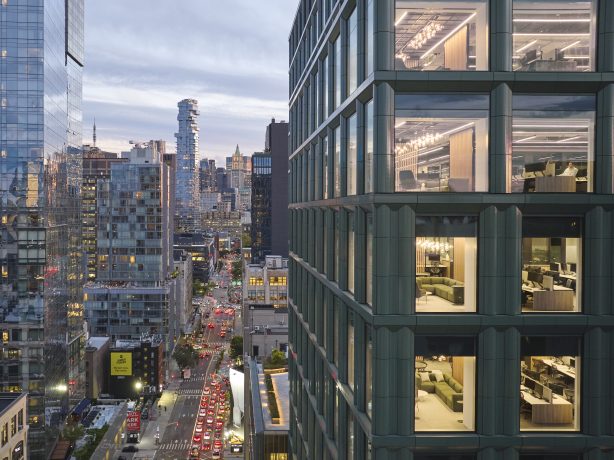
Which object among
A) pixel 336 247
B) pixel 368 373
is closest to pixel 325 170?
pixel 336 247

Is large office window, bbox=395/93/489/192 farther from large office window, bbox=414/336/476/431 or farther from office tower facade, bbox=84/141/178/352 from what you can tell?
office tower facade, bbox=84/141/178/352

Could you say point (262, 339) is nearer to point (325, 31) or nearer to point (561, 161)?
point (325, 31)

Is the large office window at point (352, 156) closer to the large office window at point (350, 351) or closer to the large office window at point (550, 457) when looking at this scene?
the large office window at point (350, 351)

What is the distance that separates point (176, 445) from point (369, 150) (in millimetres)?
109416

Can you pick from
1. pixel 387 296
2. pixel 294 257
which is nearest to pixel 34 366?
pixel 294 257

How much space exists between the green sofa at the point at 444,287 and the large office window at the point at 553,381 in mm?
2088

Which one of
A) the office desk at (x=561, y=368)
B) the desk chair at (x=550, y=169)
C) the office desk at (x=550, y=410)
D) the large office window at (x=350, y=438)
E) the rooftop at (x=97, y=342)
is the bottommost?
the rooftop at (x=97, y=342)

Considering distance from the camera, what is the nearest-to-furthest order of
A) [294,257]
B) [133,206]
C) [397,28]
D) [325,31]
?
[397,28]
[325,31]
[294,257]
[133,206]

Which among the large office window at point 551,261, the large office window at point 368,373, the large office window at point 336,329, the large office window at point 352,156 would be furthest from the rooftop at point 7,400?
the large office window at point 551,261

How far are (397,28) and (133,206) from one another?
6711 inches

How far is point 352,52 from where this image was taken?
818 inches

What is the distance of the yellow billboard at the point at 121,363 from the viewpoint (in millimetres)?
142625

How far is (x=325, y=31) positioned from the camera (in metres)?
26.2

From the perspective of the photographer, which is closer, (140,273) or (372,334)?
(372,334)
